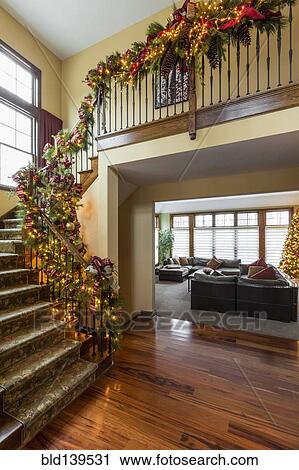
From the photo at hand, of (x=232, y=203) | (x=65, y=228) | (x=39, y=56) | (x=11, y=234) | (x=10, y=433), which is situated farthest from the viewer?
(x=232, y=203)

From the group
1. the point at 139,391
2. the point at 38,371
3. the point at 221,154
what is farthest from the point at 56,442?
the point at 221,154

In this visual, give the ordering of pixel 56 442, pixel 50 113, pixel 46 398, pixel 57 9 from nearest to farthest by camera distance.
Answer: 1. pixel 56 442
2. pixel 46 398
3. pixel 57 9
4. pixel 50 113

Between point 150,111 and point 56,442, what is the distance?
4.87m

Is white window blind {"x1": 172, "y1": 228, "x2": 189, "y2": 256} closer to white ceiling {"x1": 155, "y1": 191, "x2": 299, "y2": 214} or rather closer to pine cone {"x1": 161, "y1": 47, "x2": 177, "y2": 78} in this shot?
white ceiling {"x1": 155, "y1": 191, "x2": 299, "y2": 214}

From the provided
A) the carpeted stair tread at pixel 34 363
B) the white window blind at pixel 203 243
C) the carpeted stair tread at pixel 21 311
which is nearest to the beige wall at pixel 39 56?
the carpeted stair tread at pixel 21 311

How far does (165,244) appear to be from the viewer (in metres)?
9.48

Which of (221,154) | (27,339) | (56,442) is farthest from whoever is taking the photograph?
(221,154)

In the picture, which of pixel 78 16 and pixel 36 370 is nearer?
pixel 36 370

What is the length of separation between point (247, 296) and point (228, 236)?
508 centimetres

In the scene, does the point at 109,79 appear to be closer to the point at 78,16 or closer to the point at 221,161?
the point at 221,161

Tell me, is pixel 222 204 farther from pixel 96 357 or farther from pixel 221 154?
pixel 96 357

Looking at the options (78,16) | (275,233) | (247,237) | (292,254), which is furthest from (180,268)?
(78,16)

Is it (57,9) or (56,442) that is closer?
(56,442)
